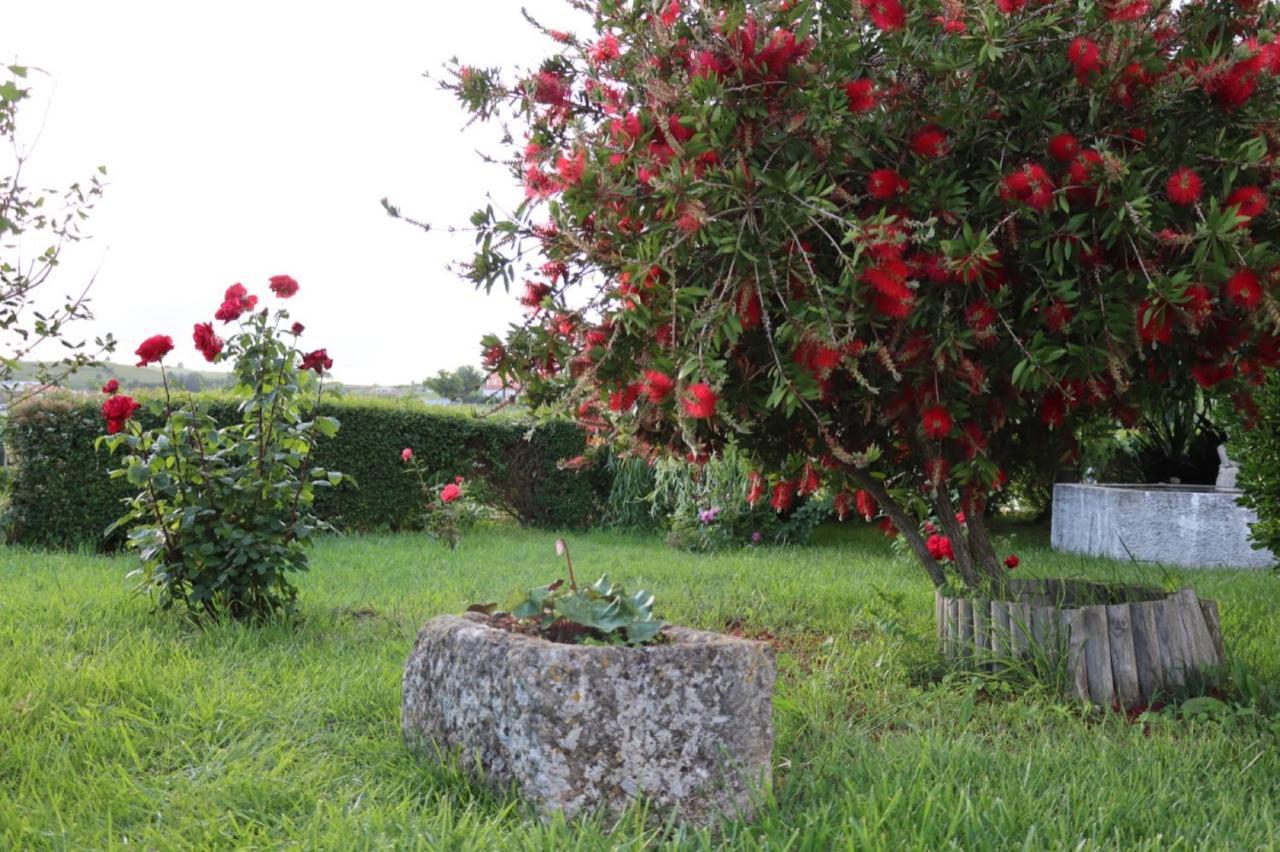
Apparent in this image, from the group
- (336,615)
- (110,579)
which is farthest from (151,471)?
(110,579)

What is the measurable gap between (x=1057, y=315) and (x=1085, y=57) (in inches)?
28.2

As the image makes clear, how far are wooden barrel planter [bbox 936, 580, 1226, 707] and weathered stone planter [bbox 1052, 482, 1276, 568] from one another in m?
3.78

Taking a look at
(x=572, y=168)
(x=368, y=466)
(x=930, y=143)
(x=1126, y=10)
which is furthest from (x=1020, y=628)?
(x=368, y=466)

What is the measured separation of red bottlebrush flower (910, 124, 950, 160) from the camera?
2848 millimetres

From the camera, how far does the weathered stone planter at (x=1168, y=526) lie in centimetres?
704

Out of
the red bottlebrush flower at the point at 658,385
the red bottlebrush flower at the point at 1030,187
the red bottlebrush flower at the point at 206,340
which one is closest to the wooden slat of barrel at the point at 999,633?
the red bottlebrush flower at the point at 1030,187

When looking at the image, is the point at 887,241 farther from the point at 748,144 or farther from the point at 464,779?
the point at 464,779

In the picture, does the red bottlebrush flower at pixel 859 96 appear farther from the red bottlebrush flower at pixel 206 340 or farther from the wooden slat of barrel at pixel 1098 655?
the red bottlebrush flower at pixel 206 340

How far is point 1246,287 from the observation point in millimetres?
2602

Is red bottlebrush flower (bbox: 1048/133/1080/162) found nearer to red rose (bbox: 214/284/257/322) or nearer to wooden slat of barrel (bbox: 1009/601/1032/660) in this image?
wooden slat of barrel (bbox: 1009/601/1032/660)

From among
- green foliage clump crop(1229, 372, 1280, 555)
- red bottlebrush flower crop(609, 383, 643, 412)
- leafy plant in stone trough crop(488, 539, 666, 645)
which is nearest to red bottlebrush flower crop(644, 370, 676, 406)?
red bottlebrush flower crop(609, 383, 643, 412)

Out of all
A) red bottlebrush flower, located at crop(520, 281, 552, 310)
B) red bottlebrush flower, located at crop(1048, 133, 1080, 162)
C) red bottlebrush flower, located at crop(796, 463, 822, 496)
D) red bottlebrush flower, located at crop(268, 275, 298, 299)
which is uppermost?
red bottlebrush flower, located at crop(1048, 133, 1080, 162)

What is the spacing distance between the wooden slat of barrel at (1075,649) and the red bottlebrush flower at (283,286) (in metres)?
3.25

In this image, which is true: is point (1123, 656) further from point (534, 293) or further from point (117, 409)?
point (117, 409)
